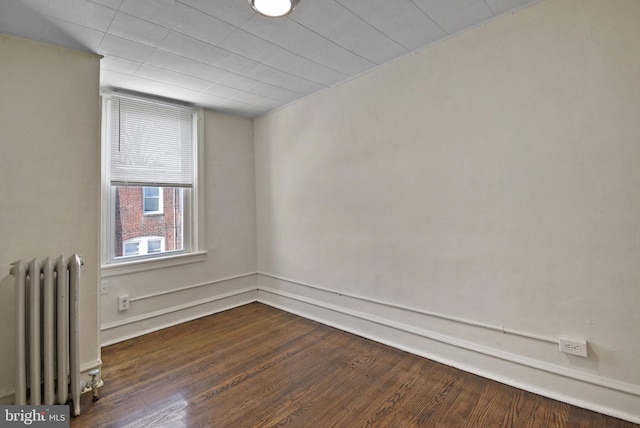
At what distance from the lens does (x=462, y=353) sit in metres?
2.17

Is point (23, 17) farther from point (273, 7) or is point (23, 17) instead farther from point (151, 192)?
point (151, 192)

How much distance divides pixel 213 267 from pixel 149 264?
2.27 feet

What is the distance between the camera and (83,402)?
6.25ft

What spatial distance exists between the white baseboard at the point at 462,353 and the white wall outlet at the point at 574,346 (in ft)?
0.23

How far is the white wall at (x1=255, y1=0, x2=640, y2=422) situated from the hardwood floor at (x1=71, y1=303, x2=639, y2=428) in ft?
0.62

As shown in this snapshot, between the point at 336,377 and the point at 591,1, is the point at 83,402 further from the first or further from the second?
the point at 591,1

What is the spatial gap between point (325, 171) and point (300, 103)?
85 centimetres

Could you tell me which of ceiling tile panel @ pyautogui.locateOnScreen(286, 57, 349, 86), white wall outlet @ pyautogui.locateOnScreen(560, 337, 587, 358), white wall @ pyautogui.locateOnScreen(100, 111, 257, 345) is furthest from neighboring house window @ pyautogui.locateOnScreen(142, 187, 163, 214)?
white wall outlet @ pyautogui.locateOnScreen(560, 337, 587, 358)

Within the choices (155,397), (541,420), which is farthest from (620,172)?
(155,397)

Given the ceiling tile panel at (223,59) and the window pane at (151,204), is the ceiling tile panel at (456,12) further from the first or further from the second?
the window pane at (151,204)

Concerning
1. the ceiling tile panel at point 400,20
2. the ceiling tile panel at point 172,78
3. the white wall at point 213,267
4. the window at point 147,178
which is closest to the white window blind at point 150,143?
the window at point 147,178

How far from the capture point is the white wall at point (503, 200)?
1.62 m

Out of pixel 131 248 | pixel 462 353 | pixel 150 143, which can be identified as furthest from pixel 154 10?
pixel 462 353

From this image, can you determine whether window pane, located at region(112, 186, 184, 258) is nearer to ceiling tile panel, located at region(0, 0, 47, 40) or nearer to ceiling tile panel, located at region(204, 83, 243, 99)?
ceiling tile panel, located at region(204, 83, 243, 99)
